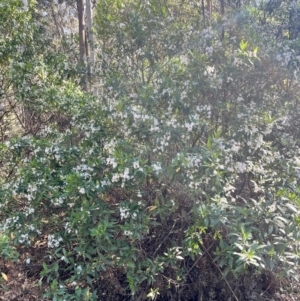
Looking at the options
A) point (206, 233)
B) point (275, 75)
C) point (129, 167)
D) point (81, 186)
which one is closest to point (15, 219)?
point (81, 186)

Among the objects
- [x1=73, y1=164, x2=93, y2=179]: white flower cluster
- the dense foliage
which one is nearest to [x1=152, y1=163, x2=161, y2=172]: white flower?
the dense foliage

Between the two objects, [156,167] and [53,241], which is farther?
[53,241]

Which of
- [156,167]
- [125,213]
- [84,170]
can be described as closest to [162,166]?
[156,167]

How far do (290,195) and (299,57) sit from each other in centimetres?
151

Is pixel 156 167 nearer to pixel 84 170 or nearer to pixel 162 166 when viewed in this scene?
pixel 162 166

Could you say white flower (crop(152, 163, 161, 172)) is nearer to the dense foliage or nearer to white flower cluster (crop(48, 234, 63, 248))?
the dense foliage

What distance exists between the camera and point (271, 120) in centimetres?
344

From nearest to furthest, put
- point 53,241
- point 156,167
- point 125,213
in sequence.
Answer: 1. point 156,167
2. point 125,213
3. point 53,241

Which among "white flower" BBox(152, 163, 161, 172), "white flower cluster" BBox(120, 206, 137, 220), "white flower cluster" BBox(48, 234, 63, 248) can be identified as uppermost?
"white flower" BBox(152, 163, 161, 172)

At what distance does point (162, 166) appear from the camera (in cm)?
337

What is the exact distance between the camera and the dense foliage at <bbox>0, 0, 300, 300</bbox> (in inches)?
126

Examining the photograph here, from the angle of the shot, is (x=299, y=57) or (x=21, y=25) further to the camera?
(x=21, y=25)

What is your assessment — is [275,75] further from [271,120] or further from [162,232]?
[162,232]

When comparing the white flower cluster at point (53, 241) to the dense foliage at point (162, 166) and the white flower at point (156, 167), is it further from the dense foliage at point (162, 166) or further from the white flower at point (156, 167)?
the white flower at point (156, 167)
